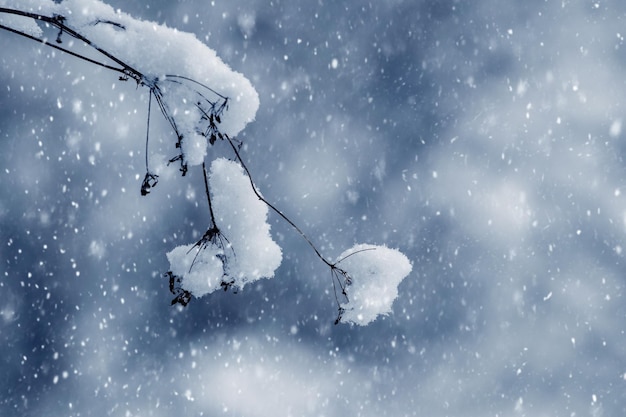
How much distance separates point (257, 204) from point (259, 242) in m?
0.17

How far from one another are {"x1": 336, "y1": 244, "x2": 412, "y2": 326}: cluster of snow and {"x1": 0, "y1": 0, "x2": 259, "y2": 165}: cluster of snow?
2.55ft

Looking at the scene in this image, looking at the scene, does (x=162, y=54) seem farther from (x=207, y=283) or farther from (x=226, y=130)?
(x=207, y=283)

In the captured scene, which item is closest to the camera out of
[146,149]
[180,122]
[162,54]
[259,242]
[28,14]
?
[28,14]

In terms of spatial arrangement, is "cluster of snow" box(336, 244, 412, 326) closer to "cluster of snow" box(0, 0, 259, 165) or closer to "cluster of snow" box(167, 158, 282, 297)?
"cluster of snow" box(167, 158, 282, 297)

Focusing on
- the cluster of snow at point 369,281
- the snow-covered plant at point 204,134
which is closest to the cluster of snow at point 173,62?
the snow-covered plant at point 204,134

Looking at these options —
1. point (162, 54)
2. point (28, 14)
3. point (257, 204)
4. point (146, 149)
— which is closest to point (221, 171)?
point (257, 204)

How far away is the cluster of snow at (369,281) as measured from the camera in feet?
7.52

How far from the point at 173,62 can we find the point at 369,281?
115cm

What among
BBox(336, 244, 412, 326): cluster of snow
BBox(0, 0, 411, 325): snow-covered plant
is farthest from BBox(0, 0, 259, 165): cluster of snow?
BBox(336, 244, 412, 326): cluster of snow

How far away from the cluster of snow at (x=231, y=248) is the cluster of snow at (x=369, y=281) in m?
0.31

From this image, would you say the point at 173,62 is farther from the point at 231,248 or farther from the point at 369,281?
the point at 369,281

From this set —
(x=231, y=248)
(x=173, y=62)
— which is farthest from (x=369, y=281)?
(x=173, y=62)

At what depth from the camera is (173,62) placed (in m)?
1.89

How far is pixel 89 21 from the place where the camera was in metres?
1.80
